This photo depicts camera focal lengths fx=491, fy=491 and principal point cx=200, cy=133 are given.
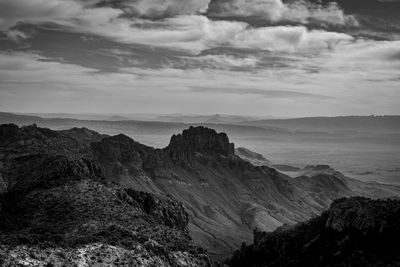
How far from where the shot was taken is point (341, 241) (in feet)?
349

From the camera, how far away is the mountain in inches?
3853

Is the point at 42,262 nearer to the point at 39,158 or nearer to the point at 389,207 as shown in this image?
the point at 39,158

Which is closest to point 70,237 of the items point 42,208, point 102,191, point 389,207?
point 42,208

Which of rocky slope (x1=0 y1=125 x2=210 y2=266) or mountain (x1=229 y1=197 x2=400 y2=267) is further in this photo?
mountain (x1=229 y1=197 x2=400 y2=267)

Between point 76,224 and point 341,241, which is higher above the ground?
point 76,224

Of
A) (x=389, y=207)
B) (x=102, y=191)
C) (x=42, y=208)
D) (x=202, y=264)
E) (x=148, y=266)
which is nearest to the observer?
(x=148, y=266)

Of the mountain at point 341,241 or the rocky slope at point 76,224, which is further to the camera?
the mountain at point 341,241

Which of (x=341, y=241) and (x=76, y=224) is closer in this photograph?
(x=76, y=224)

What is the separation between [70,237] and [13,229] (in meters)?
14.1

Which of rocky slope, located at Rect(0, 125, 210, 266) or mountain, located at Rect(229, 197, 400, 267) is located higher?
rocky slope, located at Rect(0, 125, 210, 266)

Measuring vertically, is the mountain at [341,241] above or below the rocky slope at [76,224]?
below

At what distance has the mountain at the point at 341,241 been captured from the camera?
97.9m

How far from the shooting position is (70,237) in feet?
248

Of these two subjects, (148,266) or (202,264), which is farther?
(202,264)
